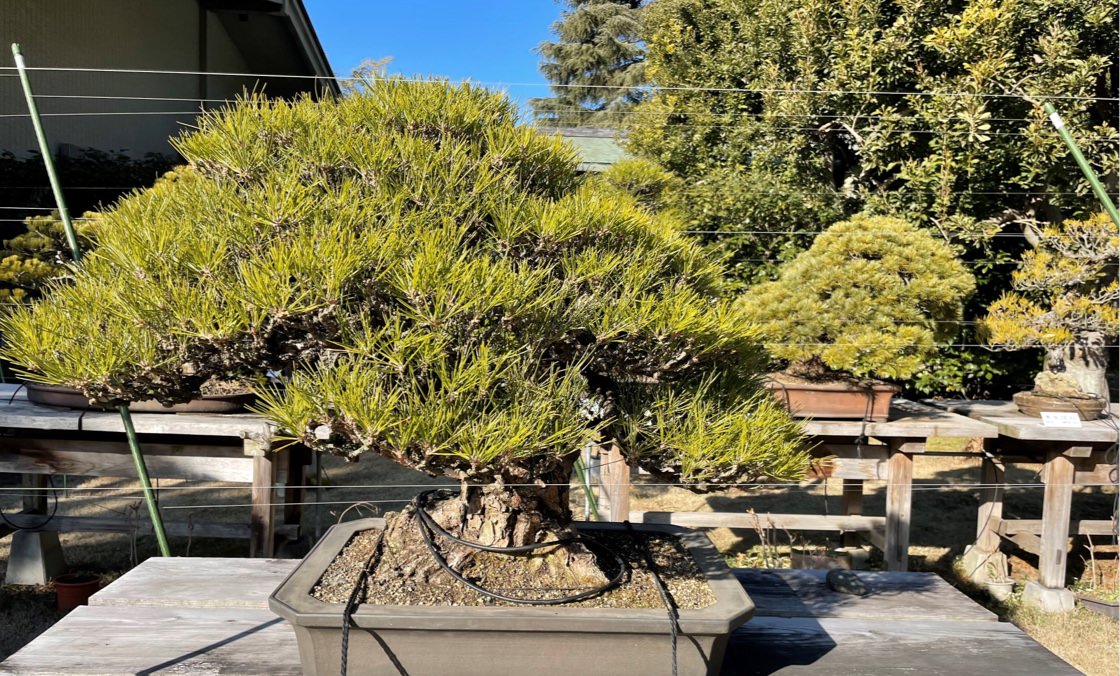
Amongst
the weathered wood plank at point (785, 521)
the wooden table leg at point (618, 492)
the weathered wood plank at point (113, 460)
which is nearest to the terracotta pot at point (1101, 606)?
the weathered wood plank at point (785, 521)

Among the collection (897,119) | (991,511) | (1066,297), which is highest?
(897,119)

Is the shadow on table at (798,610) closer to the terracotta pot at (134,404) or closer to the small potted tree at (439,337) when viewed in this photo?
the small potted tree at (439,337)

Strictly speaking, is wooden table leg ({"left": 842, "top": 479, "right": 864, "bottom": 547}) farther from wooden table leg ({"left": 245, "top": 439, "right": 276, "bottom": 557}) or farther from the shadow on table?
wooden table leg ({"left": 245, "top": 439, "right": 276, "bottom": 557})

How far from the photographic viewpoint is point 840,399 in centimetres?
273

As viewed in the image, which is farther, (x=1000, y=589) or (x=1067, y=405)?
(x=1000, y=589)

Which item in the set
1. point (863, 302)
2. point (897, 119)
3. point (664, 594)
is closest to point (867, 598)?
point (664, 594)

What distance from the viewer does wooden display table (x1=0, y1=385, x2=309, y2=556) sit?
7.79ft

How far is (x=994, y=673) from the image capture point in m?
1.11

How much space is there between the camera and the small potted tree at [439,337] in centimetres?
90

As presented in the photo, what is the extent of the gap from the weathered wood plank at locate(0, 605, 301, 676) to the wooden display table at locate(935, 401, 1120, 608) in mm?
2296

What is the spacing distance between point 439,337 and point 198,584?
888 millimetres

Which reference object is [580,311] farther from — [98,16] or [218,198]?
[98,16]

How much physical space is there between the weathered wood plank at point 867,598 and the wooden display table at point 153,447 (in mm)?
1512

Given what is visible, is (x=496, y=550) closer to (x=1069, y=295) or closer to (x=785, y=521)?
(x=785, y=521)
